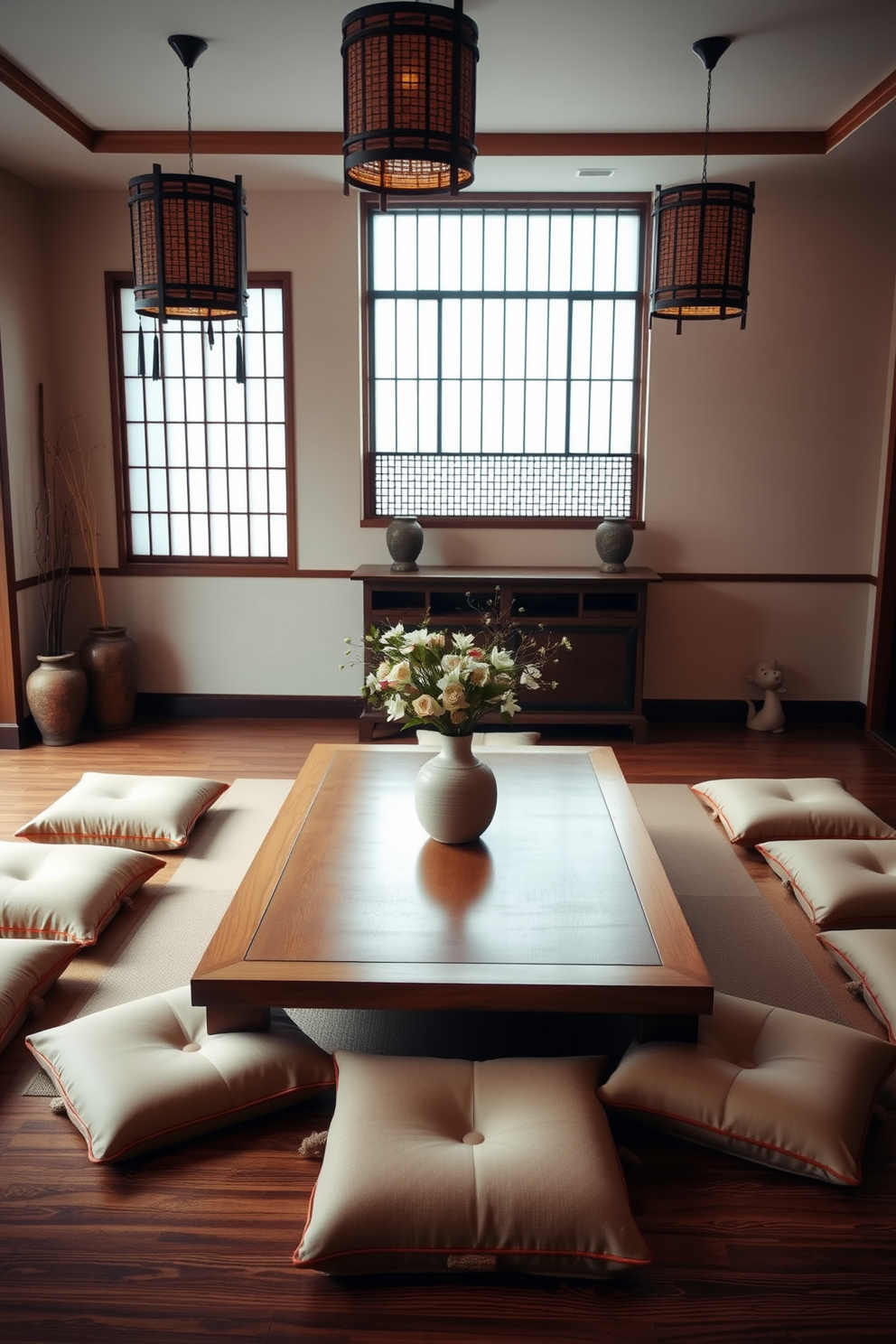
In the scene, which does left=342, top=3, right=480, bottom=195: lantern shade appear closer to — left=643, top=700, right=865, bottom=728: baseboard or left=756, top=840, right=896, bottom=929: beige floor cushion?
left=756, top=840, right=896, bottom=929: beige floor cushion

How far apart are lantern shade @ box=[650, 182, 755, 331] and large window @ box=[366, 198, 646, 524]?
2.00 m

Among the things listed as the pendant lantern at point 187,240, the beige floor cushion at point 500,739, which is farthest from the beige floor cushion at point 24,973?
the pendant lantern at point 187,240

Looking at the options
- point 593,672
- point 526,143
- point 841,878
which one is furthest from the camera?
point 593,672

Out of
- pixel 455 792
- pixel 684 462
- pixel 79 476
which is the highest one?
pixel 684 462

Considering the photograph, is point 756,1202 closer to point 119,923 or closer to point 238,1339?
point 238,1339

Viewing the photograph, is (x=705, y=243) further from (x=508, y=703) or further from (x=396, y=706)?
(x=396, y=706)

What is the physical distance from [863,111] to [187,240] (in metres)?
2.85

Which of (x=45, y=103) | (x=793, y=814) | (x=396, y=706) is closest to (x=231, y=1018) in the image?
(x=396, y=706)

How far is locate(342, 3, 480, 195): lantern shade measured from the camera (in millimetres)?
2496

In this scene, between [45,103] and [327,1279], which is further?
[45,103]

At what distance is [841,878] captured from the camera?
11.1 ft

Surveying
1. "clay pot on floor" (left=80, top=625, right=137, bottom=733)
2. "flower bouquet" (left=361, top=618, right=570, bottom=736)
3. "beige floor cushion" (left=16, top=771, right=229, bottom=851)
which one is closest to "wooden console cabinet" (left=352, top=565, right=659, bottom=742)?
"clay pot on floor" (left=80, top=625, right=137, bottom=733)

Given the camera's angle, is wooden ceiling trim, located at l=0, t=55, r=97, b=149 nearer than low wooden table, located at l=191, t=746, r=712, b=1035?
No

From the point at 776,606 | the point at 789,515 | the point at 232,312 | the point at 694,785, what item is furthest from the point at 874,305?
the point at 232,312
